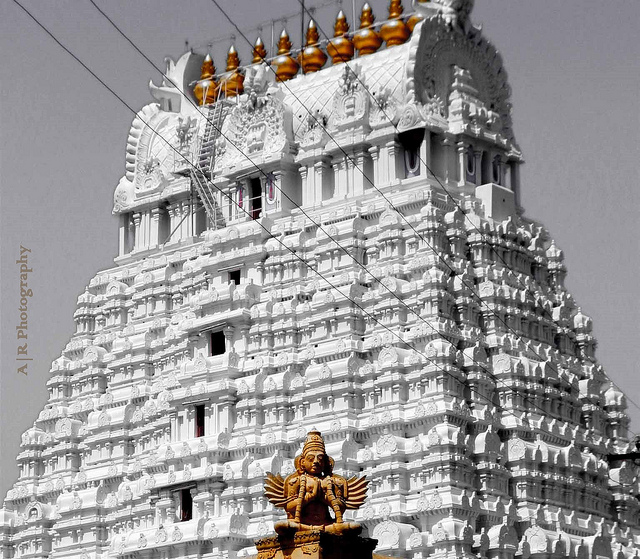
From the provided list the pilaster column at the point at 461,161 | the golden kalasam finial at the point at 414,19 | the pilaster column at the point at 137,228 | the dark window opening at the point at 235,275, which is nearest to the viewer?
the pilaster column at the point at 461,161

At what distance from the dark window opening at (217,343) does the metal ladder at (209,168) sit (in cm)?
483

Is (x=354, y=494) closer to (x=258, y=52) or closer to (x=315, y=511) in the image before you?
(x=315, y=511)

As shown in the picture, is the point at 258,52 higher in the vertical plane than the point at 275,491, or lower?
higher

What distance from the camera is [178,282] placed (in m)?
71.6

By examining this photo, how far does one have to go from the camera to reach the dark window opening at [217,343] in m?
67.3

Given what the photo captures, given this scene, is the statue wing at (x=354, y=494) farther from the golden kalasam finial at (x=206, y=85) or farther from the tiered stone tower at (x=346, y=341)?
the golden kalasam finial at (x=206, y=85)

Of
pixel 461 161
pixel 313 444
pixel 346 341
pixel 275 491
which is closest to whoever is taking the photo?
pixel 275 491

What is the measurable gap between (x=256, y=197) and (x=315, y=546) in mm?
40174

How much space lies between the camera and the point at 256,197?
70125 mm

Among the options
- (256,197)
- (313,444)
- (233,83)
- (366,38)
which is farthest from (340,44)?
(313,444)

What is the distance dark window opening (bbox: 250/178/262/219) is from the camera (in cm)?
6988

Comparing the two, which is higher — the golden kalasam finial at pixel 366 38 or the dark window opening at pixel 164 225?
the golden kalasam finial at pixel 366 38

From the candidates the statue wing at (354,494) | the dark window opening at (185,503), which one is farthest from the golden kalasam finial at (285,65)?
the statue wing at (354,494)

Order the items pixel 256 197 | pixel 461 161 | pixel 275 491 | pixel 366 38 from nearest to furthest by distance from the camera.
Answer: pixel 275 491 → pixel 461 161 → pixel 366 38 → pixel 256 197
